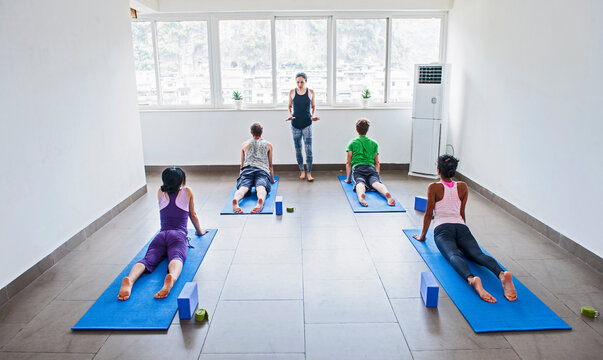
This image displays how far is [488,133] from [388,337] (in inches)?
137

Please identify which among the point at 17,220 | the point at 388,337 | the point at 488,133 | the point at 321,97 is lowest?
the point at 388,337

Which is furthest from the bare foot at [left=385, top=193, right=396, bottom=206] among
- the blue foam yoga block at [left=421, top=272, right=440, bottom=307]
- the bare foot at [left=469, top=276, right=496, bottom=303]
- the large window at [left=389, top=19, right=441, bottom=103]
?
the large window at [left=389, top=19, right=441, bottom=103]

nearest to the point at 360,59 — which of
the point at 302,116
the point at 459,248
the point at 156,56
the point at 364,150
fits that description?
the point at 302,116

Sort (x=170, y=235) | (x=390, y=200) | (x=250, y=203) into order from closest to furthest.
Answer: (x=170, y=235) < (x=390, y=200) < (x=250, y=203)

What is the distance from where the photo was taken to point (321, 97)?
654 cm

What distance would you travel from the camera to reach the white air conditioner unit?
5.79 metres

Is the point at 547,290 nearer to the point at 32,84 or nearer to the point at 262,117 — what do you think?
the point at 32,84

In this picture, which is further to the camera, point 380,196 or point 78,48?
point 380,196

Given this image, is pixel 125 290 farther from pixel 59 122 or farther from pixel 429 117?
pixel 429 117

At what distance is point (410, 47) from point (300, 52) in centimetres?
171

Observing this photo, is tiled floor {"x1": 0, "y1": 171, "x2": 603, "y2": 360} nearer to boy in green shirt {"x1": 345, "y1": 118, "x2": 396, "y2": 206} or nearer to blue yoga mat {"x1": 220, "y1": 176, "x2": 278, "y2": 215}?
blue yoga mat {"x1": 220, "y1": 176, "x2": 278, "y2": 215}

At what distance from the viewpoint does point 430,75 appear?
5816 millimetres

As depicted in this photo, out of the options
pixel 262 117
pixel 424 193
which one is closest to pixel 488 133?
pixel 424 193

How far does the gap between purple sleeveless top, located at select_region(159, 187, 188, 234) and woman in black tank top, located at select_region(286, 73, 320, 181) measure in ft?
9.19
